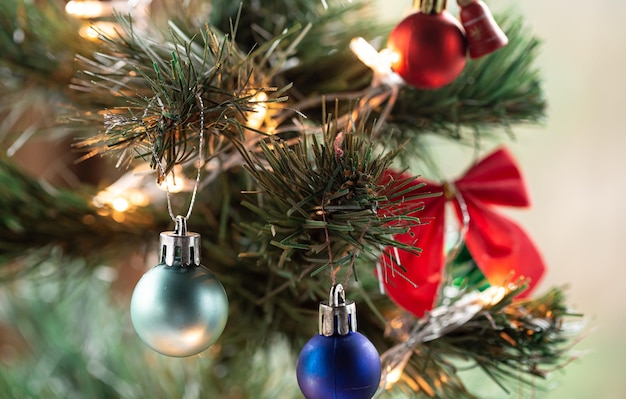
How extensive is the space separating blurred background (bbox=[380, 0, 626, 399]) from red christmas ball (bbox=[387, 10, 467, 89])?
1.67ft

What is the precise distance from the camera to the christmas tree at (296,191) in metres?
0.31

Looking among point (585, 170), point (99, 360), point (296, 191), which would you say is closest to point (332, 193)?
point (296, 191)

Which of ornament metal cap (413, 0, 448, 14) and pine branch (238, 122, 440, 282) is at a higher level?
ornament metal cap (413, 0, 448, 14)

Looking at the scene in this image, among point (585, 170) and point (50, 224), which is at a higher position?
point (585, 170)

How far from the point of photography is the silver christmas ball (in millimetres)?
311

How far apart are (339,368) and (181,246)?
10cm

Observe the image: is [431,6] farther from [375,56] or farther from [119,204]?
[119,204]

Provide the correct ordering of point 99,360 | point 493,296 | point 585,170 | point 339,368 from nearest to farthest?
point 339,368 < point 493,296 < point 99,360 < point 585,170

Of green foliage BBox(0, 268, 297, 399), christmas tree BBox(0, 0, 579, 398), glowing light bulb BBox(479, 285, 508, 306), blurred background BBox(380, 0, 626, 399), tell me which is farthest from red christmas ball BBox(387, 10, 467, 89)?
blurred background BBox(380, 0, 626, 399)

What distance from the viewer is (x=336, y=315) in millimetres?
316

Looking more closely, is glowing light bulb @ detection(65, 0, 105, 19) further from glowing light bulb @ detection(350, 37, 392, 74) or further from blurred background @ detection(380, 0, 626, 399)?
blurred background @ detection(380, 0, 626, 399)

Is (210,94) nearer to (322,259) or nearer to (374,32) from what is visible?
(322,259)

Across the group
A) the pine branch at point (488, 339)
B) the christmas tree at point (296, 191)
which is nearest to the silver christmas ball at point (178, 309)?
the christmas tree at point (296, 191)

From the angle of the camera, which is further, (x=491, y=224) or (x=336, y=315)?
(x=491, y=224)
